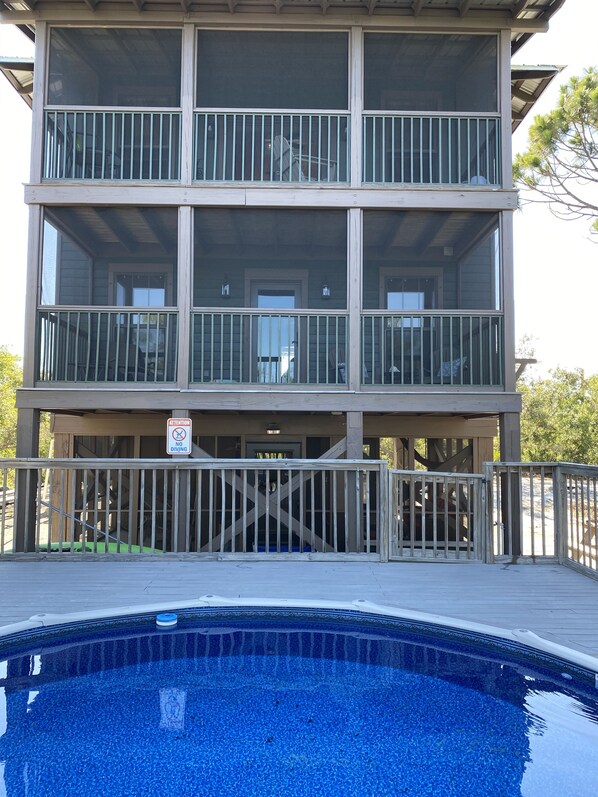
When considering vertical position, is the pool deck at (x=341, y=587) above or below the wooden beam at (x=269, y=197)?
below

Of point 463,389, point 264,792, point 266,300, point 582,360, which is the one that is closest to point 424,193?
point 463,389

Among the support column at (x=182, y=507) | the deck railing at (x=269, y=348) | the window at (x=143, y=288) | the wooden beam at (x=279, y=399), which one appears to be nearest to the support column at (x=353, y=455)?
the wooden beam at (x=279, y=399)

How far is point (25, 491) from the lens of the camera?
629 centimetres

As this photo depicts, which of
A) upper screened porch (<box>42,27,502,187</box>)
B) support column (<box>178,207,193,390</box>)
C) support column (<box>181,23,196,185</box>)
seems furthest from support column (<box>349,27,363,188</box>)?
support column (<box>178,207,193,390</box>)

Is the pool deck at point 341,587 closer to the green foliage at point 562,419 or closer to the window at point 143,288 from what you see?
the window at point 143,288

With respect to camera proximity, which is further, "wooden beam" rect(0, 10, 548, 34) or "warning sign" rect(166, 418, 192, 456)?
"wooden beam" rect(0, 10, 548, 34)

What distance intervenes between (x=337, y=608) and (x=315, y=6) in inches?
300

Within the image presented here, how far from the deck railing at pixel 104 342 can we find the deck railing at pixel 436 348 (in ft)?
9.29

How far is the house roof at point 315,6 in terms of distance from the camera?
720cm

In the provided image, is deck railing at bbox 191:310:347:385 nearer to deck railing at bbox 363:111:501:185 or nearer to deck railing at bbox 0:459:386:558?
deck railing at bbox 0:459:386:558

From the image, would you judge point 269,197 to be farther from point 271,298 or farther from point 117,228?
point 271,298

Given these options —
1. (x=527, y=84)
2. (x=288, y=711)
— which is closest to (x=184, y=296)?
(x=288, y=711)

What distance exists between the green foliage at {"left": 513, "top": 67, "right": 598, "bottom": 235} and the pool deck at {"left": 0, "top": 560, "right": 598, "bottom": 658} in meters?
11.2

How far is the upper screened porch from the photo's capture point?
7.50 metres
